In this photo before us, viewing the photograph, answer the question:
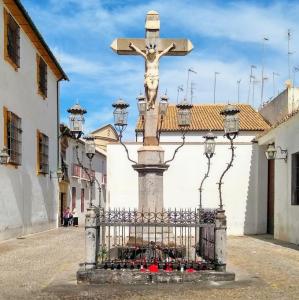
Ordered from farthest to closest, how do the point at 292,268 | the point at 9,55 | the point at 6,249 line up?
the point at 9,55 < the point at 6,249 < the point at 292,268

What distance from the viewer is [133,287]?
7641mm

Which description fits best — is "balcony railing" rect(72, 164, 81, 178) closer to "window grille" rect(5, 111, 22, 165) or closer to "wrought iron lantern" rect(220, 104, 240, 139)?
Answer: "window grille" rect(5, 111, 22, 165)

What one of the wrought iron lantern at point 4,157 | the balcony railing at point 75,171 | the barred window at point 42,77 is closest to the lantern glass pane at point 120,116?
the wrought iron lantern at point 4,157

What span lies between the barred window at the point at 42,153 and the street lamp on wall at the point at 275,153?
29.9 feet

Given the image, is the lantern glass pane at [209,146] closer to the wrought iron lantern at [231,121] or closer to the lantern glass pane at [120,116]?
the lantern glass pane at [120,116]

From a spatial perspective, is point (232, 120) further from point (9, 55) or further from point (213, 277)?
point (9, 55)

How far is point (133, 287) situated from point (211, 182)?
43.5 feet

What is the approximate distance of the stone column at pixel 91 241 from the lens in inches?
314

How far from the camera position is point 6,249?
13.7 metres

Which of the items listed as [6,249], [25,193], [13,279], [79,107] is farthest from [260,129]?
[13,279]

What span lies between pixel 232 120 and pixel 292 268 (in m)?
3.23

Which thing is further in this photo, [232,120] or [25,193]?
[25,193]

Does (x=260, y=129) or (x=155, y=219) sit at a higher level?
(x=260, y=129)

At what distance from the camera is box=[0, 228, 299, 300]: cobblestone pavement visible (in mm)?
7137
